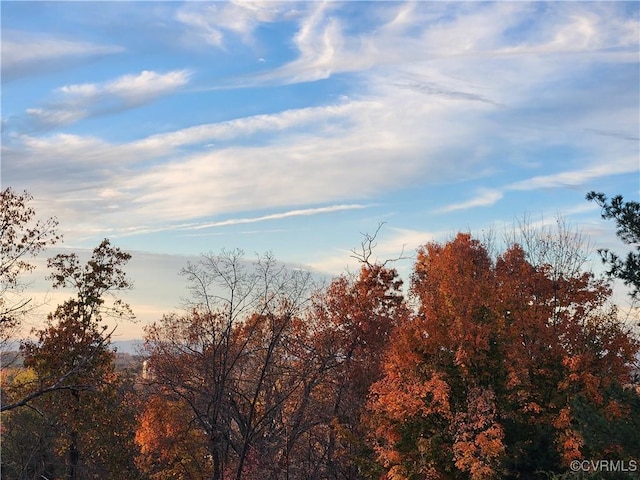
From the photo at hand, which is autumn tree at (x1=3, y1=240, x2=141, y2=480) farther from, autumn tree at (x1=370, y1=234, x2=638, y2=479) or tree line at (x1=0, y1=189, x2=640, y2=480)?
Result: autumn tree at (x1=370, y1=234, x2=638, y2=479)

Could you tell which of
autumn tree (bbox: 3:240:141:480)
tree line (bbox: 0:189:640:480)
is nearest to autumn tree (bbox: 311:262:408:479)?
tree line (bbox: 0:189:640:480)

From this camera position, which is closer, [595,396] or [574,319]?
[595,396]

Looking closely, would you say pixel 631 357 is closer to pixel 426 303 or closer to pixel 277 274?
pixel 426 303

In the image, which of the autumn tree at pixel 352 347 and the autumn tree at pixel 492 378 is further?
the autumn tree at pixel 352 347

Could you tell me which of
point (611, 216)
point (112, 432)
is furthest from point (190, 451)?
point (611, 216)

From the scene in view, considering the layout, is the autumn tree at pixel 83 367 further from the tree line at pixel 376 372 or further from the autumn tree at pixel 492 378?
the autumn tree at pixel 492 378

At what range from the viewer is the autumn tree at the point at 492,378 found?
2531 centimetres

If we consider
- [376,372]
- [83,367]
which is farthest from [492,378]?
[83,367]

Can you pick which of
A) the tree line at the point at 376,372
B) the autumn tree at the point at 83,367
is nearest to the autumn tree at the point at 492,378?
the tree line at the point at 376,372

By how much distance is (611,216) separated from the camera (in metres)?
19.3

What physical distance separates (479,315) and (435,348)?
2.37 meters

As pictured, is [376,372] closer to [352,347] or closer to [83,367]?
[352,347]

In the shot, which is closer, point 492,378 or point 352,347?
point 492,378

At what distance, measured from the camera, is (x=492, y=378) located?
26.8m
